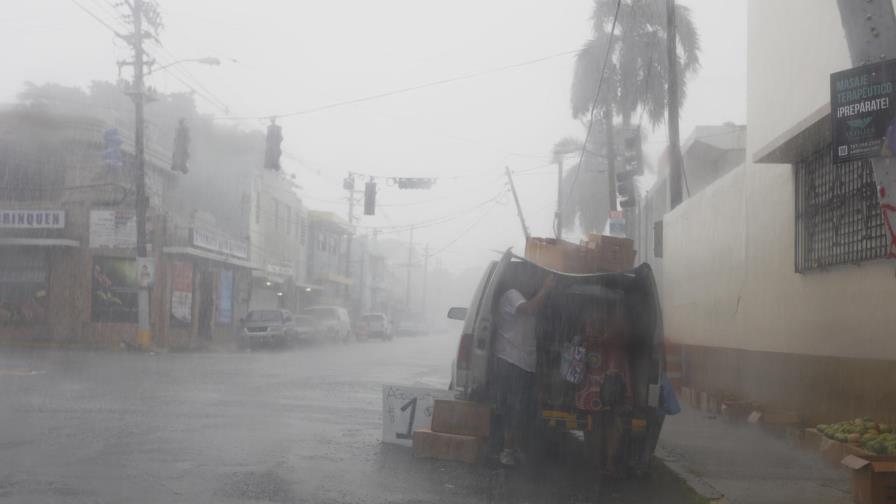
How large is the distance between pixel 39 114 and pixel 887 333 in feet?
83.1

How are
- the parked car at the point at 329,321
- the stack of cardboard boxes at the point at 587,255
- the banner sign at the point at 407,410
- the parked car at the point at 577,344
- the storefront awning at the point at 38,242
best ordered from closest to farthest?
the parked car at the point at 577,344, the banner sign at the point at 407,410, the stack of cardboard boxes at the point at 587,255, the storefront awning at the point at 38,242, the parked car at the point at 329,321

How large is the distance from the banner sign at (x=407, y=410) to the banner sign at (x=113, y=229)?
940 inches

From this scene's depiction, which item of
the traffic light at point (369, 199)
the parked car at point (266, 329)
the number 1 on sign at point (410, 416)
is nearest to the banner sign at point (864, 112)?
the number 1 on sign at point (410, 416)

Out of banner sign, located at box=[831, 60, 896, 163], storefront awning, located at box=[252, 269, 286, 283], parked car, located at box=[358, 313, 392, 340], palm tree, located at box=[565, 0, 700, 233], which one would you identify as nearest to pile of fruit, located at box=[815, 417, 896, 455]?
banner sign, located at box=[831, 60, 896, 163]

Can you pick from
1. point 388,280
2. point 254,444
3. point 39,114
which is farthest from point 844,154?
point 388,280

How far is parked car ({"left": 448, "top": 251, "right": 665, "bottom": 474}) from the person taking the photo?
868 cm

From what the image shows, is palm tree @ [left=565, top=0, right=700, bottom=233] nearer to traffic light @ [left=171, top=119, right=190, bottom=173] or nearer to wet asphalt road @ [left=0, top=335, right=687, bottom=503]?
traffic light @ [left=171, top=119, right=190, bottom=173]

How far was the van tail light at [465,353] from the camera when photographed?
8766 millimetres

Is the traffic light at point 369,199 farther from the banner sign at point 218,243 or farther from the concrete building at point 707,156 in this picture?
the concrete building at point 707,156

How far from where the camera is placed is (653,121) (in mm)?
28578

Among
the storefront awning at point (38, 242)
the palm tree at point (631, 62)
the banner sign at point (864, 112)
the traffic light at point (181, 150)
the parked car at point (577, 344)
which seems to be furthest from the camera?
the storefront awning at point (38, 242)

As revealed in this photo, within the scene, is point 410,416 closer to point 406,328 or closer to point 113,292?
point 113,292

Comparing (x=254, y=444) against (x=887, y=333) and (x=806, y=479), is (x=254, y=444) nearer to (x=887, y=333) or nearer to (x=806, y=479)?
(x=806, y=479)

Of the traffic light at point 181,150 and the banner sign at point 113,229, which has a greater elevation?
the traffic light at point 181,150
